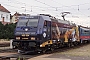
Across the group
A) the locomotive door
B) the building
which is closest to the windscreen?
the locomotive door

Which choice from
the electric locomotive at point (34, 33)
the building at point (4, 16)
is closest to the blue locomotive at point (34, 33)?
the electric locomotive at point (34, 33)

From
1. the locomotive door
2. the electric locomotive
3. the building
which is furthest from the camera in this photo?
the building

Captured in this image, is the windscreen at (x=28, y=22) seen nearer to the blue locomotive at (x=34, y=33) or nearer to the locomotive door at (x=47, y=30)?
the blue locomotive at (x=34, y=33)

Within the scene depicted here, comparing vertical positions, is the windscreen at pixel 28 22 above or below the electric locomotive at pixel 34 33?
above

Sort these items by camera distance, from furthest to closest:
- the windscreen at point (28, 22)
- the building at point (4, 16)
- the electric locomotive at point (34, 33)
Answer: the building at point (4, 16), the windscreen at point (28, 22), the electric locomotive at point (34, 33)

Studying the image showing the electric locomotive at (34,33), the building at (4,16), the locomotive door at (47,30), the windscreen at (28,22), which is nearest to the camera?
the electric locomotive at (34,33)

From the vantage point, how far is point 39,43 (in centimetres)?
1920

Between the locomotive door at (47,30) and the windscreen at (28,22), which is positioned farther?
the locomotive door at (47,30)

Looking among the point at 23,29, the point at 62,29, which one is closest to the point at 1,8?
the point at 62,29

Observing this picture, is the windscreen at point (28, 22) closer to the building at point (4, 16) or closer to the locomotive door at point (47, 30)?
the locomotive door at point (47, 30)

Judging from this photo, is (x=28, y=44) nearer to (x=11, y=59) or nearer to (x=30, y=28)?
(x=30, y=28)

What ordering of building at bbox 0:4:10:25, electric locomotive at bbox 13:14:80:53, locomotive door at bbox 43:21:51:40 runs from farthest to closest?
building at bbox 0:4:10:25
locomotive door at bbox 43:21:51:40
electric locomotive at bbox 13:14:80:53

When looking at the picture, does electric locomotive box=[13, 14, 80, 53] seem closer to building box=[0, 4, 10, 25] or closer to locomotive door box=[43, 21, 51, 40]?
locomotive door box=[43, 21, 51, 40]

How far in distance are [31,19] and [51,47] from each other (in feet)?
12.7
